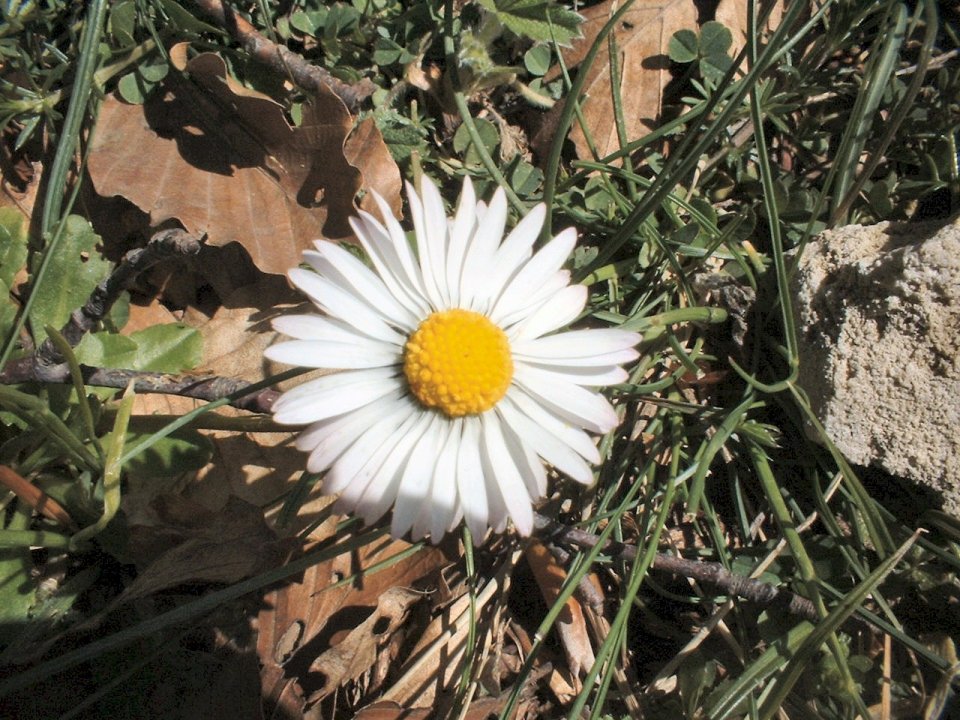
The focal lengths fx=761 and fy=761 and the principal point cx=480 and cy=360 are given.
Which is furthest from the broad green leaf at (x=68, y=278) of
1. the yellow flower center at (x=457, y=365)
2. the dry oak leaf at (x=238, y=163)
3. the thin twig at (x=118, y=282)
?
the yellow flower center at (x=457, y=365)

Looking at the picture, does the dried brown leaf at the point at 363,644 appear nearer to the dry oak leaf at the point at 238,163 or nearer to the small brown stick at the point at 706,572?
the small brown stick at the point at 706,572

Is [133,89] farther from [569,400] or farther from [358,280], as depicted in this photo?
[569,400]

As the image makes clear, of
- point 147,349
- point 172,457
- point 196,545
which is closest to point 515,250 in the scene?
point 172,457

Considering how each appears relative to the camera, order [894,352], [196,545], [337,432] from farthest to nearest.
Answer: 1. [196,545]
2. [894,352]
3. [337,432]

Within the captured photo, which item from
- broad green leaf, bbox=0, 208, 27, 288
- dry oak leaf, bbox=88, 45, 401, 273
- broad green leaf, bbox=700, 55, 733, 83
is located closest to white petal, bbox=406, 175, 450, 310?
dry oak leaf, bbox=88, 45, 401, 273

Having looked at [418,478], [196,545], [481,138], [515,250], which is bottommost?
[196,545]

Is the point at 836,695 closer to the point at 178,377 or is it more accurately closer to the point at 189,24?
the point at 178,377

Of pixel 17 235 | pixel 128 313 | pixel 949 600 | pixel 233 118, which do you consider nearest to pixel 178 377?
pixel 128 313
